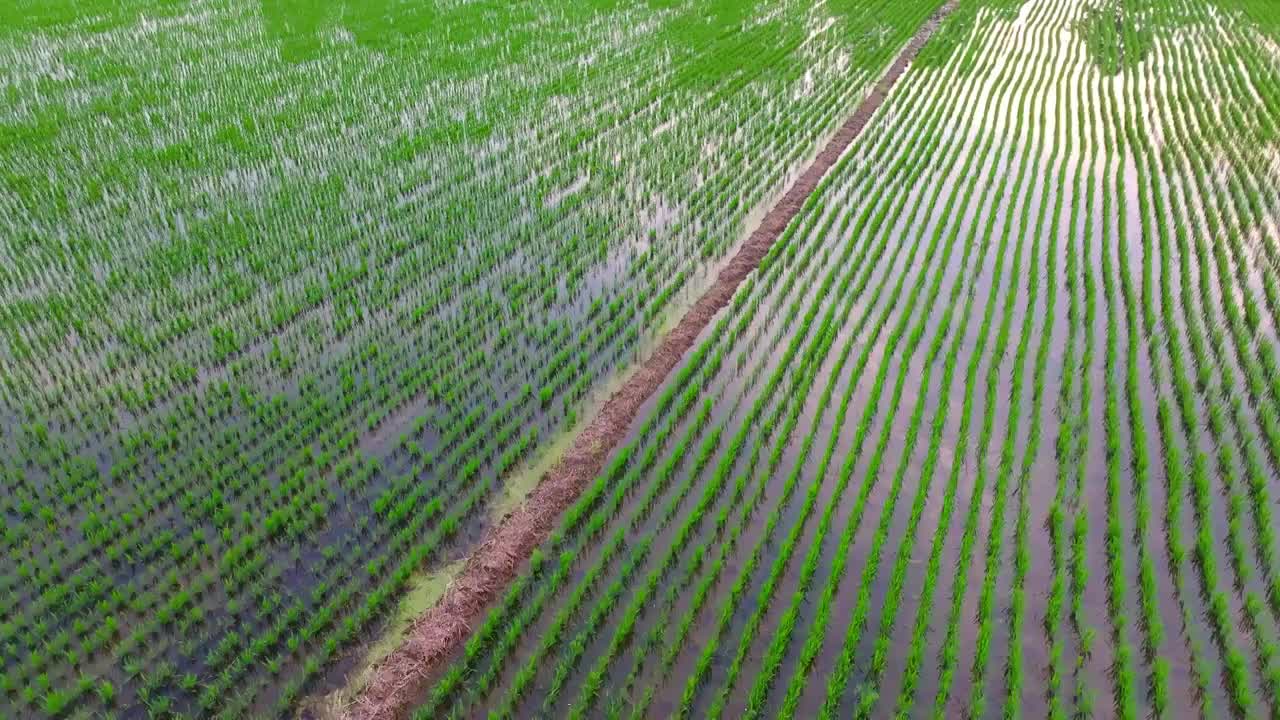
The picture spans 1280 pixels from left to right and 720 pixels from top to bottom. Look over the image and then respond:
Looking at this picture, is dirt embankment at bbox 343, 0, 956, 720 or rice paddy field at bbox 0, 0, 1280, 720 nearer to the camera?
dirt embankment at bbox 343, 0, 956, 720

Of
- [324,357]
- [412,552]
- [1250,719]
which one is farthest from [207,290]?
[1250,719]

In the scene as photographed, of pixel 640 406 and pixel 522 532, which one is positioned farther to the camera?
pixel 640 406

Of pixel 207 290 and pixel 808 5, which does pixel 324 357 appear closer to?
pixel 207 290

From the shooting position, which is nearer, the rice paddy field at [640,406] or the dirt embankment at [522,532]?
the dirt embankment at [522,532]
